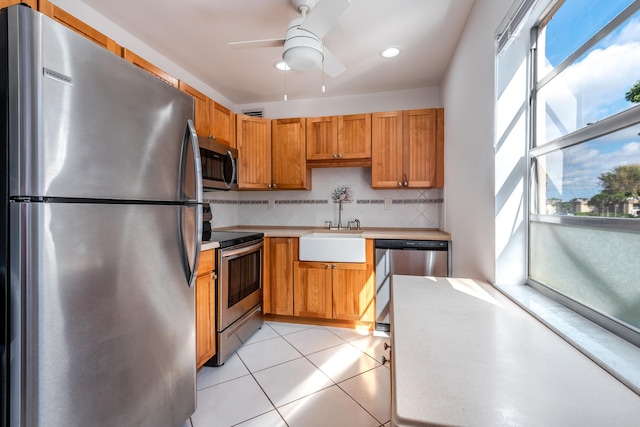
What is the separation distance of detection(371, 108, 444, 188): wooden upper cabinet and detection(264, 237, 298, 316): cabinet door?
1095 mm

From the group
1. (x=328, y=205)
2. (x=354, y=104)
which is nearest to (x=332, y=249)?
(x=328, y=205)

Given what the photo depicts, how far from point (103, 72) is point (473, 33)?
1.97 m

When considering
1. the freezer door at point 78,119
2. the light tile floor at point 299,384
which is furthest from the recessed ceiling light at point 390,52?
the light tile floor at point 299,384

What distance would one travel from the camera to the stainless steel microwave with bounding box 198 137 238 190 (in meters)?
2.18

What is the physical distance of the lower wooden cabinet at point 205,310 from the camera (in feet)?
5.92

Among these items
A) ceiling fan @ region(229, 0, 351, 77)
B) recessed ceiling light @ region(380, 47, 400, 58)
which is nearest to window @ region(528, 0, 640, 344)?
ceiling fan @ region(229, 0, 351, 77)

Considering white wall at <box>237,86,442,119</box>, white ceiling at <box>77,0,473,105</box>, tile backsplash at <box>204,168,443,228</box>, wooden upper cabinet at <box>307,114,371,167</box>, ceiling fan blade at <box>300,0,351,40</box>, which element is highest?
white ceiling at <box>77,0,473,105</box>

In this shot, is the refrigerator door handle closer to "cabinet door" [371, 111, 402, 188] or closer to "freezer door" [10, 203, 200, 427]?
"freezer door" [10, 203, 200, 427]

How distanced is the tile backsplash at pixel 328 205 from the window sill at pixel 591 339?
1.97 metres

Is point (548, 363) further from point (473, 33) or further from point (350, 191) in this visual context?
point (350, 191)

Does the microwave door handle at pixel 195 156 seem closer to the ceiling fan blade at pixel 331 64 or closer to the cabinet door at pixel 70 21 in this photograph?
the cabinet door at pixel 70 21

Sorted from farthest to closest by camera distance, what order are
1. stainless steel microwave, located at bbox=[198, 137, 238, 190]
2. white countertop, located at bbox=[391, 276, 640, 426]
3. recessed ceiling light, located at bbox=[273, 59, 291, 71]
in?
recessed ceiling light, located at bbox=[273, 59, 291, 71]
stainless steel microwave, located at bbox=[198, 137, 238, 190]
white countertop, located at bbox=[391, 276, 640, 426]

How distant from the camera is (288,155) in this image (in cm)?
300

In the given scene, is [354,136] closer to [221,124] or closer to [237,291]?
[221,124]
